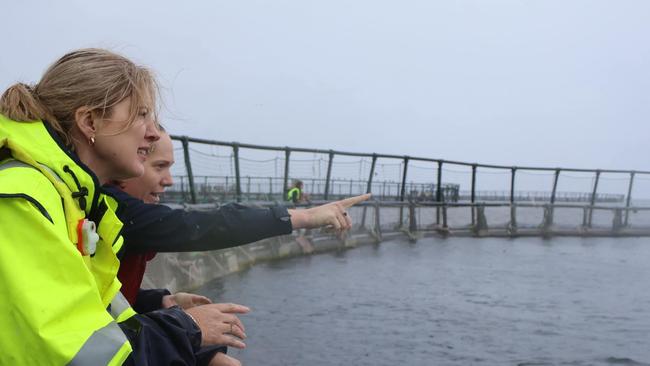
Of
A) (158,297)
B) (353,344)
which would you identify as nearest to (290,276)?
(353,344)

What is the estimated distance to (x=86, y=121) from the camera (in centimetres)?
171

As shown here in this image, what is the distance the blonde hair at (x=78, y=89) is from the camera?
1660 millimetres

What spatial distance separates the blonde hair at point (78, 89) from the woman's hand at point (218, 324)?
2.28ft

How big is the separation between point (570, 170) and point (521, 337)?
1681 cm

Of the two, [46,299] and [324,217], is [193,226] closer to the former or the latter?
[324,217]

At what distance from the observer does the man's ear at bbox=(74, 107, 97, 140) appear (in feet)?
5.56

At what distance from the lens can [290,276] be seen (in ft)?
26.5

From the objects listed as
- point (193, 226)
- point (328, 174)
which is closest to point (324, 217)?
point (193, 226)

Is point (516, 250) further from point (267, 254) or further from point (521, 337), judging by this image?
point (521, 337)

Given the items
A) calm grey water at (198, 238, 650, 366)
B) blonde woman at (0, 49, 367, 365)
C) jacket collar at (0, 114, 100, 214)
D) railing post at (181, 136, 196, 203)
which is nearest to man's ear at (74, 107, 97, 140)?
blonde woman at (0, 49, 367, 365)

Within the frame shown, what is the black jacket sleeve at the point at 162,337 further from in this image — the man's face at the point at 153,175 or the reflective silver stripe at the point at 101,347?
the man's face at the point at 153,175

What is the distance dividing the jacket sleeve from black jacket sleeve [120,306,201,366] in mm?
178

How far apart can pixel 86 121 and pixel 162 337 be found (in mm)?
642

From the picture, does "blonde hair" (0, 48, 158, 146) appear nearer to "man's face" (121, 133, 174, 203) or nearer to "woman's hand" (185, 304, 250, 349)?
"woman's hand" (185, 304, 250, 349)
